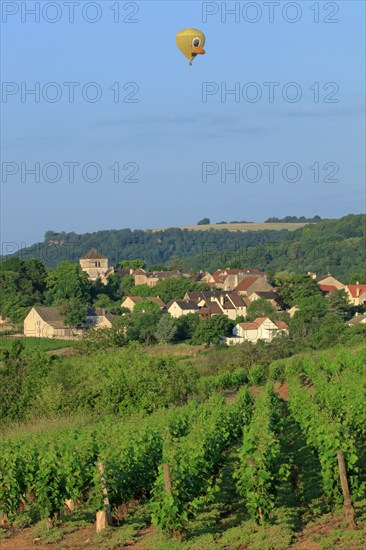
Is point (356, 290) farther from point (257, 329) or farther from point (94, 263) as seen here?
point (94, 263)

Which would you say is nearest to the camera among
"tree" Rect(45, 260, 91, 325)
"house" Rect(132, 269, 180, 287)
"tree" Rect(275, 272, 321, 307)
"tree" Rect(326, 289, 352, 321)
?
"tree" Rect(326, 289, 352, 321)

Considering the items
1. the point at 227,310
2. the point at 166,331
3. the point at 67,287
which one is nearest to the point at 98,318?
the point at 67,287

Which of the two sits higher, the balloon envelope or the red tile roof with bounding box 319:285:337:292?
the balloon envelope

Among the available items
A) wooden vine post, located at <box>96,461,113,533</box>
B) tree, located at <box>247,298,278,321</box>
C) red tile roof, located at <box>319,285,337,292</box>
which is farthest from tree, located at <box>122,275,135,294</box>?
wooden vine post, located at <box>96,461,113,533</box>

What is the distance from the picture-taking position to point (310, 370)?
144ft

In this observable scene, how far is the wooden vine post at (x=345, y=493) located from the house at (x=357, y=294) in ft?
257

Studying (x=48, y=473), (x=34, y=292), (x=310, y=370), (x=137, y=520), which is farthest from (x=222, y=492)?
(x=34, y=292)

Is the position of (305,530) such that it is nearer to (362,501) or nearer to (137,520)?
(362,501)

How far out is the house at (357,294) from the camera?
96438 millimetres

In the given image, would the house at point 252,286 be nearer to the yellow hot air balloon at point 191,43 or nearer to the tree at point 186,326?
the tree at point 186,326

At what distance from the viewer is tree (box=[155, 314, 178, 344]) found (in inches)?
3036

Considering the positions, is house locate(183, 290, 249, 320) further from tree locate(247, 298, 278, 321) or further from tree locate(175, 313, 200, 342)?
tree locate(175, 313, 200, 342)

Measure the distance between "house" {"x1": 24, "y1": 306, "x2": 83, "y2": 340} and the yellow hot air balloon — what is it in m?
38.1

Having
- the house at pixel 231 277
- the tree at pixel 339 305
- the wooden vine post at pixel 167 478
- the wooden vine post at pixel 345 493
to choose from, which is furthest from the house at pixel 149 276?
the wooden vine post at pixel 167 478
